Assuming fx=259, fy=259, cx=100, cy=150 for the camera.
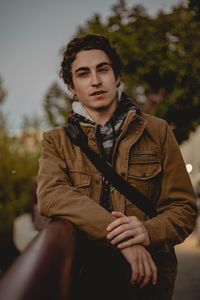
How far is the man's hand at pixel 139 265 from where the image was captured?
123cm

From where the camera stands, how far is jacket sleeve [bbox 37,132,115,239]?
4.25 ft

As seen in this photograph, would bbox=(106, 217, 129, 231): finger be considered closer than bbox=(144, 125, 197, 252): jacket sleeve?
Yes

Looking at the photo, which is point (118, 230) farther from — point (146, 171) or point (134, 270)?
point (146, 171)

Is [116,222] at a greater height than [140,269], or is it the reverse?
[116,222]

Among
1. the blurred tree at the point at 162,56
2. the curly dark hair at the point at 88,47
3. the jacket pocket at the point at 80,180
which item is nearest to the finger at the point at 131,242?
the jacket pocket at the point at 80,180

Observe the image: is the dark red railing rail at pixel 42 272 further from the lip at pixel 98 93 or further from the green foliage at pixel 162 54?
the green foliage at pixel 162 54

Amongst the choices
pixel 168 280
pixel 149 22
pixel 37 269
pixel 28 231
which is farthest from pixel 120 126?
pixel 28 231

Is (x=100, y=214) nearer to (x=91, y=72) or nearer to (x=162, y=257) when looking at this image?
(x=162, y=257)

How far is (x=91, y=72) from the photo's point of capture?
1.82 m

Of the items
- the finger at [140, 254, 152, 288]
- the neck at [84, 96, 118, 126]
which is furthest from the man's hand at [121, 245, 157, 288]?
the neck at [84, 96, 118, 126]

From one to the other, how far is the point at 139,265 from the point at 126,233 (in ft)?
0.52

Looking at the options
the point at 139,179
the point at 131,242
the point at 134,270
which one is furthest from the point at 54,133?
the point at 134,270

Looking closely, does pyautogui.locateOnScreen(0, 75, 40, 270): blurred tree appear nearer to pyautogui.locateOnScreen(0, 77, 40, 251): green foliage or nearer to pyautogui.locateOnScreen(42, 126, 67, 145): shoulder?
pyautogui.locateOnScreen(0, 77, 40, 251): green foliage

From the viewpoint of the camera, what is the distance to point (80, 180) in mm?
1612
